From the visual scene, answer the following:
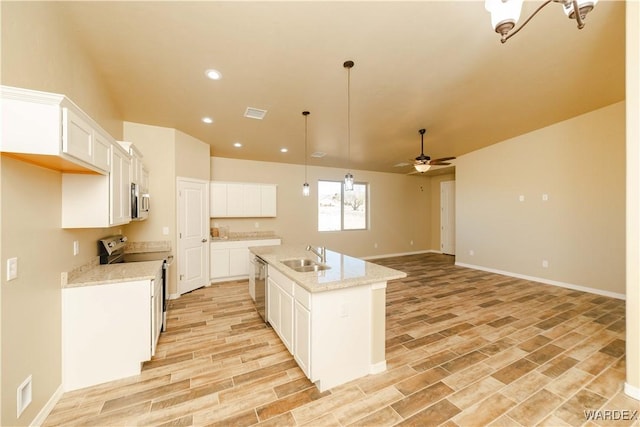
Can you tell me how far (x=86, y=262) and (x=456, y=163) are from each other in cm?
763

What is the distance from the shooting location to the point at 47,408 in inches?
71.4

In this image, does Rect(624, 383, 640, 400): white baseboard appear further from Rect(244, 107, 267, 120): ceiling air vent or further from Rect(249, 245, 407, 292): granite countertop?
Rect(244, 107, 267, 120): ceiling air vent

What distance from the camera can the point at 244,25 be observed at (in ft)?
7.35

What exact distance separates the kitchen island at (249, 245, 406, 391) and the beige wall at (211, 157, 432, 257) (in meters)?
3.99

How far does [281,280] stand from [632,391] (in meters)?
3.09

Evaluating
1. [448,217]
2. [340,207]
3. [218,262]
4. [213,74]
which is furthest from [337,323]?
[448,217]

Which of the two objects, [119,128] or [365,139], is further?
[365,139]

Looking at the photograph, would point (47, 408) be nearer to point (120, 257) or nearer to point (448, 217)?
point (120, 257)

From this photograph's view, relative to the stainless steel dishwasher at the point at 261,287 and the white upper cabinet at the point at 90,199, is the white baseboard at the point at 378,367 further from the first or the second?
the white upper cabinet at the point at 90,199

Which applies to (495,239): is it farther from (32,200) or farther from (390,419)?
(32,200)

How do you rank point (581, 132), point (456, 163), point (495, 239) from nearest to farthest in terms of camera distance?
point (581, 132) < point (495, 239) < point (456, 163)

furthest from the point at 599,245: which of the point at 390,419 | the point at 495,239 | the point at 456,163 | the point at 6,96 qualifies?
the point at 6,96

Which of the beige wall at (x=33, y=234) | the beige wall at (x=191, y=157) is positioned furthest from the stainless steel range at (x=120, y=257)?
the beige wall at (x=191, y=157)

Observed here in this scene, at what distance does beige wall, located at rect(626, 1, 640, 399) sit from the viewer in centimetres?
195
